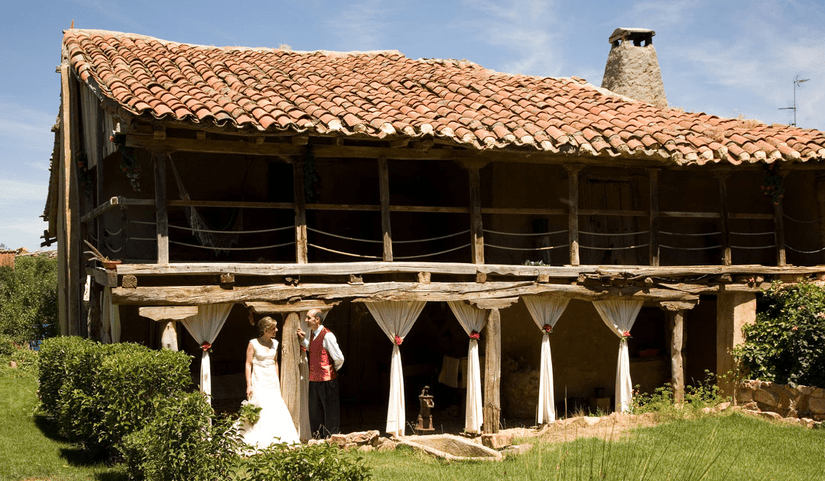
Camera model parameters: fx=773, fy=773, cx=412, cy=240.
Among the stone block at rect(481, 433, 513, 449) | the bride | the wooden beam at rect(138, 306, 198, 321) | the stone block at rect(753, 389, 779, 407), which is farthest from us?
the stone block at rect(753, 389, 779, 407)

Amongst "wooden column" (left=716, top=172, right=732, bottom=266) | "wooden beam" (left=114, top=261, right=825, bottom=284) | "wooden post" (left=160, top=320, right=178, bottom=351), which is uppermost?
"wooden column" (left=716, top=172, right=732, bottom=266)

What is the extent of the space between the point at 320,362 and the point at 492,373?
2735 millimetres

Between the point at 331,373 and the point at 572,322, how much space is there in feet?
17.0

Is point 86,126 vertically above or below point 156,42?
below

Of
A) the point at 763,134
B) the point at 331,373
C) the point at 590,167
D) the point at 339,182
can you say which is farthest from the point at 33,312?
the point at 763,134

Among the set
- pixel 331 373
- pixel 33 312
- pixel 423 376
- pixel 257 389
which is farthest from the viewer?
pixel 33 312

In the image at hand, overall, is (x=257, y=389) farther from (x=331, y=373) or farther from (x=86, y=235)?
(x=86, y=235)

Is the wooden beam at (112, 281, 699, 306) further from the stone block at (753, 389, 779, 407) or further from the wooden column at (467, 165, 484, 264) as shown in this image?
the stone block at (753, 389, 779, 407)

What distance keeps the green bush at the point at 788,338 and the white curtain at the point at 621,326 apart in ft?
6.34

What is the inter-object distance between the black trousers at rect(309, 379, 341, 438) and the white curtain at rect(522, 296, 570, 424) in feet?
10.7

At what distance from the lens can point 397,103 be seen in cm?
1184

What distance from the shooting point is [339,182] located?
14156 millimetres

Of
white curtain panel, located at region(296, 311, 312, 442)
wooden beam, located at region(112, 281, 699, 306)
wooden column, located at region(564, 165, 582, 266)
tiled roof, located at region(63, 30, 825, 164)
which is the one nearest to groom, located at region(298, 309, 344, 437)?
white curtain panel, located at region(296, 311, 312, 442)

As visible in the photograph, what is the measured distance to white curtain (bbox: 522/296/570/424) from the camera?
38.9 ft
